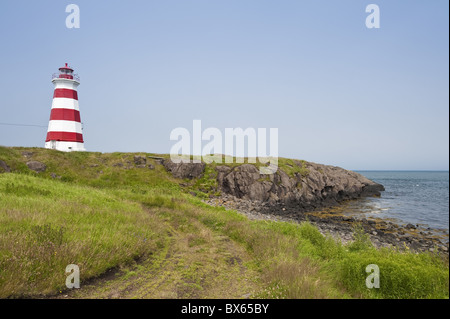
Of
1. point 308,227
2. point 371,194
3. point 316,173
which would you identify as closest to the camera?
point 308,227

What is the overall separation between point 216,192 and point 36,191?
25.5m

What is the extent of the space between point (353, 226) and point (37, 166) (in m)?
41.7

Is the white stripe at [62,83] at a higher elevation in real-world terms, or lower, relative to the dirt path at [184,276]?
higher

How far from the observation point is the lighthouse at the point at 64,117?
141ft

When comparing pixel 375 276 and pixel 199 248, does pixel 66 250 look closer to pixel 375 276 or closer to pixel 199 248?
pixel 199 248

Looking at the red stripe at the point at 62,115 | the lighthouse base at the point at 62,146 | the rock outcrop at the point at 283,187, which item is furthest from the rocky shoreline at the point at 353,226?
the red stripe at the point at 62,115

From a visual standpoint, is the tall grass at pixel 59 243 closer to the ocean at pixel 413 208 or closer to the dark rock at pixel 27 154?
the ocean at pixel 413 208

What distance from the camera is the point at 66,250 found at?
297 inches

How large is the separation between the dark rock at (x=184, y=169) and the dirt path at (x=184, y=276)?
32077mm

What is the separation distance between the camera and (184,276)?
25.9ft

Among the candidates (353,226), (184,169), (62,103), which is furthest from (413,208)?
(62,103)

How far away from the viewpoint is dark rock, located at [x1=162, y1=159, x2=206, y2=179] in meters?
43.2

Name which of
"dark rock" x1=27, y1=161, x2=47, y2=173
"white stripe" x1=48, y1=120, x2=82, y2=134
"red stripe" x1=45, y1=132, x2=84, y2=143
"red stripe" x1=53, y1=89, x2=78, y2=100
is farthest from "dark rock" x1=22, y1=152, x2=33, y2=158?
"red stripe" x1=53, y1=89, x2=78, y2=100
